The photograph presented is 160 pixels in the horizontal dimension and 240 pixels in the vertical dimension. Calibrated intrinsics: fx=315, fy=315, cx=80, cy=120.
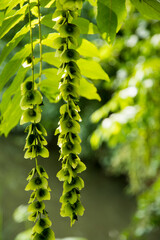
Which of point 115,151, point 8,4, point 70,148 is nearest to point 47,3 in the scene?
point 8,4

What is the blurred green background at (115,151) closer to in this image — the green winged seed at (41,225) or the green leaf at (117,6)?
the green leaf at (117,6)

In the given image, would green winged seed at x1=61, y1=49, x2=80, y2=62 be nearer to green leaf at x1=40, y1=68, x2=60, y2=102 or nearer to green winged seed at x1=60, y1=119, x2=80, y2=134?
green winged seed at x1=60, y1=119, x2=80, y2=134

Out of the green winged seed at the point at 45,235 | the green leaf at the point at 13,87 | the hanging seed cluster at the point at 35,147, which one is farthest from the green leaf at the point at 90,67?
the green winged seed at the point at 45,235

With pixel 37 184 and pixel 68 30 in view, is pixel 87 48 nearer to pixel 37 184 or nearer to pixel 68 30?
pixel 68 30

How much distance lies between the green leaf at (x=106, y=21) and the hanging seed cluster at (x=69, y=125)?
0.07 m

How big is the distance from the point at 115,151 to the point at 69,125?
4332mm

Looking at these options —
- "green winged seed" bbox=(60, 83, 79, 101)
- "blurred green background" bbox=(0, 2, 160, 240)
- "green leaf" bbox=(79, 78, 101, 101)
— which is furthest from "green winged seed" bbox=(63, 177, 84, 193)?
"blurred green background" bbox=(0, 2, 160, 240)

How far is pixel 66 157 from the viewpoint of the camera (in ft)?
1.31

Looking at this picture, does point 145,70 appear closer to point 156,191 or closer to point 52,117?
point 156,191

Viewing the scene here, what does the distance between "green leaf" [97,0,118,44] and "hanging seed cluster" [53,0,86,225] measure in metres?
0.07

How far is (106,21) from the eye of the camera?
1.57 feet

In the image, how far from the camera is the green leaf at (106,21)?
0.48m

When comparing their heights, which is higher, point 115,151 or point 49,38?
point 115,151

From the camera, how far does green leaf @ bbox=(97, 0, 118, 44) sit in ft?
1.56
